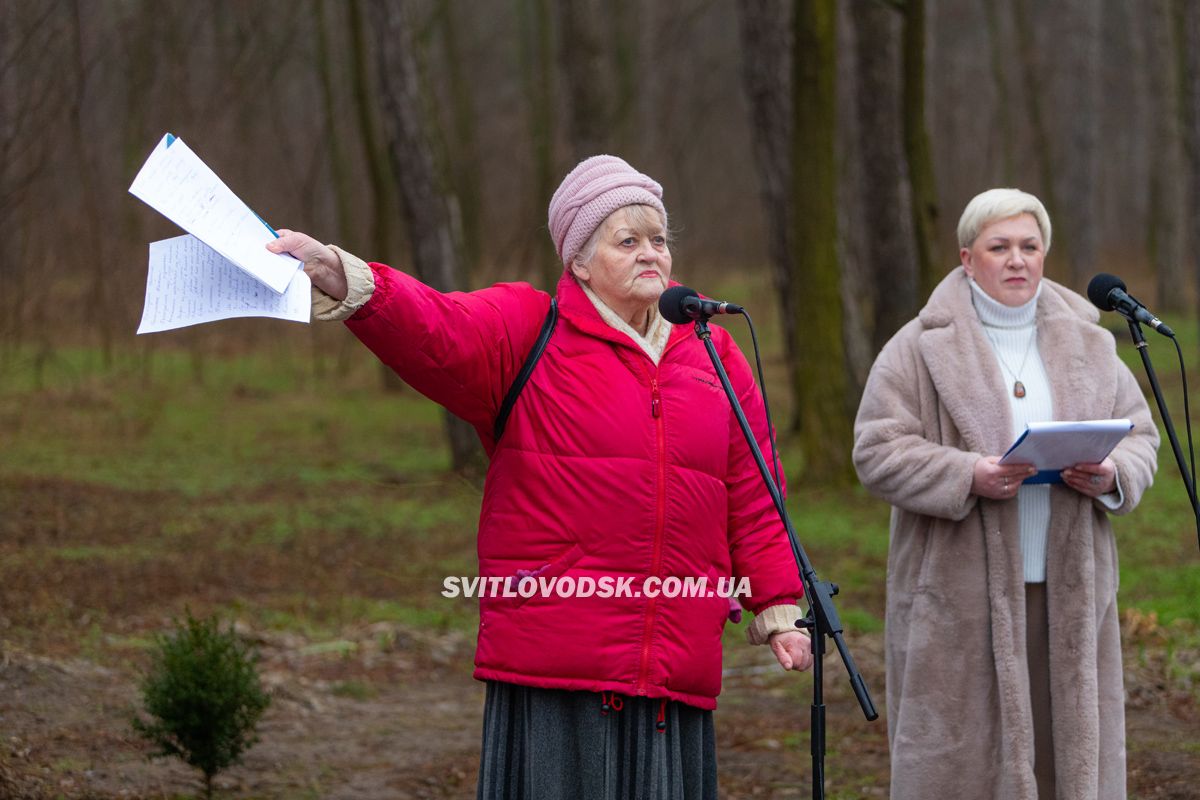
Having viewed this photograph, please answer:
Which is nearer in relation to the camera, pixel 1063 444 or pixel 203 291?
pixel 203 291

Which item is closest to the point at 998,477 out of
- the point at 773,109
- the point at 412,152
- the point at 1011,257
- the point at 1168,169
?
the point at 1011,257

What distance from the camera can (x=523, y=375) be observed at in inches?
145

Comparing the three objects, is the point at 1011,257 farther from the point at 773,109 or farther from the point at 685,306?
the point at 773,109

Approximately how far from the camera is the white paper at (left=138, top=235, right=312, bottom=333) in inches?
125

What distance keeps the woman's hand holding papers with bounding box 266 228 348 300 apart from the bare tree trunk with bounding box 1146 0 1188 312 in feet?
70.8

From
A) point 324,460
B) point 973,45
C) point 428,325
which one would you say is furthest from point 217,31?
point 973,45

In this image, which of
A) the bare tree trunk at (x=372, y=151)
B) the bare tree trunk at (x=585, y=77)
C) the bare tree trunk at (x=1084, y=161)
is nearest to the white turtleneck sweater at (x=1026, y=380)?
the bare tree trunk at (x=585, y=77)

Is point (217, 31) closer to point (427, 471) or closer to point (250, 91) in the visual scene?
point (250, 91)

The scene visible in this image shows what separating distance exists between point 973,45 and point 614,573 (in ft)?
148

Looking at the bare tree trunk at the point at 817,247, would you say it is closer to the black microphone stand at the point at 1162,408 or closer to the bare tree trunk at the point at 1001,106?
the black microphone stand at the point at 1162,408

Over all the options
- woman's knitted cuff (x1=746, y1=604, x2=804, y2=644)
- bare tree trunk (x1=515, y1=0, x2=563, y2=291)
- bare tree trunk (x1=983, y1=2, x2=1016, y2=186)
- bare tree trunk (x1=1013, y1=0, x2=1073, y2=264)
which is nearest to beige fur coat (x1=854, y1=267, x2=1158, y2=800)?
woman's knitted cuff (x1=746, y1=604, x2=804, y2=644)

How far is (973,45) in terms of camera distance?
45.9 metres

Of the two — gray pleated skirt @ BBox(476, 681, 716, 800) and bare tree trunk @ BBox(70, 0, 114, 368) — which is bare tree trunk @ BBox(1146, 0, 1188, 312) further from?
gray pleated skirt @ BBox(476, 681, 716, 800)

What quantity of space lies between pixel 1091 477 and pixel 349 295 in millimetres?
2180
